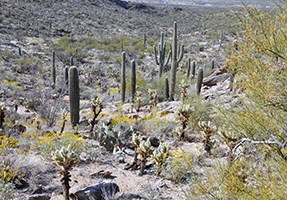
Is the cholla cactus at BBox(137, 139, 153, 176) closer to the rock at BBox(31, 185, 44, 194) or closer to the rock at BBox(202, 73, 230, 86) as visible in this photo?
the rock at BBox(31, 185, 44, 194)

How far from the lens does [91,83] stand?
25.6 m

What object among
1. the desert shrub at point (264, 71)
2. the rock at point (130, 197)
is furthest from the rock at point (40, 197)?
the desert shrub at point (264, 71)

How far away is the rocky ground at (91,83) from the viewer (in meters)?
6.73

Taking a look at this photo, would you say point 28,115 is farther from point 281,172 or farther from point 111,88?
point 281,172

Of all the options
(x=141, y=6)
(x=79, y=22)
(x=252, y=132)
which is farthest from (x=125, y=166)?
(x=141, y=6)

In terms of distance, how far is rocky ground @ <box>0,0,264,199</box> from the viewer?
673 cm

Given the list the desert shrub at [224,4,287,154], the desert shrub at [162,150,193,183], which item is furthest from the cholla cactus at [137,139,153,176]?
the desert shrub at [224,4,287,154]

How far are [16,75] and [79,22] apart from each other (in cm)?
2264

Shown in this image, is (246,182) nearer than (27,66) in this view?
Yes

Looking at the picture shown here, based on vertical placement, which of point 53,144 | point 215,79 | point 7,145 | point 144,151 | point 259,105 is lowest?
point 215,79

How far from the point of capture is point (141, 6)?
215 feet

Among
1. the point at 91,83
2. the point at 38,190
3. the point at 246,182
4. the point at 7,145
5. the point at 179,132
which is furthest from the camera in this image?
the point at 91,83

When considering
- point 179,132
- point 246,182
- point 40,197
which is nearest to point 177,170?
point 40,197

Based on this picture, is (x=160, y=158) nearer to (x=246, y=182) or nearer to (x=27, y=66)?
(x=246, y=182)
